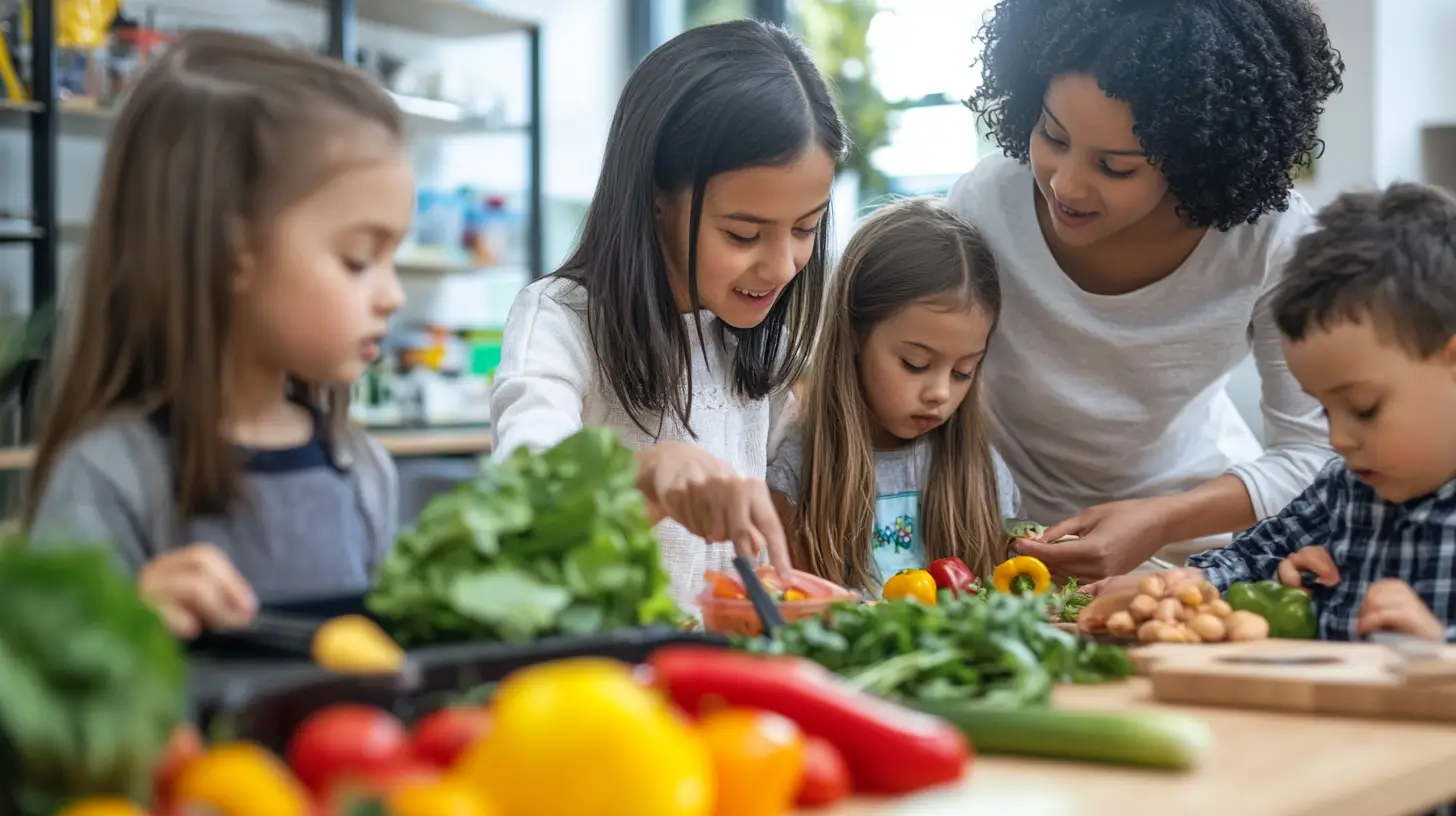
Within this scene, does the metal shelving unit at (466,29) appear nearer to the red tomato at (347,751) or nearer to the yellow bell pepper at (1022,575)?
the yellow bell pepper at (1022,575)

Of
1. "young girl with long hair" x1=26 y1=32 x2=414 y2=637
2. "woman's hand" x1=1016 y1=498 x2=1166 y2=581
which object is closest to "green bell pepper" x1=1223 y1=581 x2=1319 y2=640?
"woman's hand" x1=1016 y1=498 x2=1166 y2=581

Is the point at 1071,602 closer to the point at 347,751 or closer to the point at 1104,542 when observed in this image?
the point at 1104,542

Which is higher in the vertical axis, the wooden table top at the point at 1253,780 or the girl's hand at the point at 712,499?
the girl's hand at the point at 712,499

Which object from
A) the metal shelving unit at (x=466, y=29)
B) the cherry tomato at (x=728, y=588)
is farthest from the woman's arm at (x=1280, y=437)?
the metal shelving unit at (x=466, y=29)

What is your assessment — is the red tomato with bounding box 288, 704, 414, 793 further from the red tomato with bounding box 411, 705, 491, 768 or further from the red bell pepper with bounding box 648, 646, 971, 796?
the red bell pepper with bounding box 648, 646, 971, 796

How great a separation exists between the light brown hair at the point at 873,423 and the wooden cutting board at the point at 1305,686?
99cm

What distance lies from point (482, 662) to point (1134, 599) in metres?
0.79

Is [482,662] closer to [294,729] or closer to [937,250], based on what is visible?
[294,729]

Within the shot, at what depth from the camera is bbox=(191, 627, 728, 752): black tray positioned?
778 mm

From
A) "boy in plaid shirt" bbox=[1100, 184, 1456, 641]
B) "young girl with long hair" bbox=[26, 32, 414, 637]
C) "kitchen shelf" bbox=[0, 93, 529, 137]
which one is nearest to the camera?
"young girl with long hair" bbox=[26, 32, 414, 637]

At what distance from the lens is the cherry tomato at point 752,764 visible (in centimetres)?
71

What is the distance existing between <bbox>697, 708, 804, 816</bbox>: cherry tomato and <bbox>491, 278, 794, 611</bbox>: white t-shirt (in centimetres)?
80

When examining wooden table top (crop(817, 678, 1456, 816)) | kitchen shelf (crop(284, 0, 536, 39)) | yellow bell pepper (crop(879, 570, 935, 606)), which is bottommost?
yellow bell pepper (crop(879, 570, 935, 606))

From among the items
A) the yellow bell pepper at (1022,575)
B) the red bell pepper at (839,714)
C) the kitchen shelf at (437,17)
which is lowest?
the yellow bell pepper at (1022,575)
